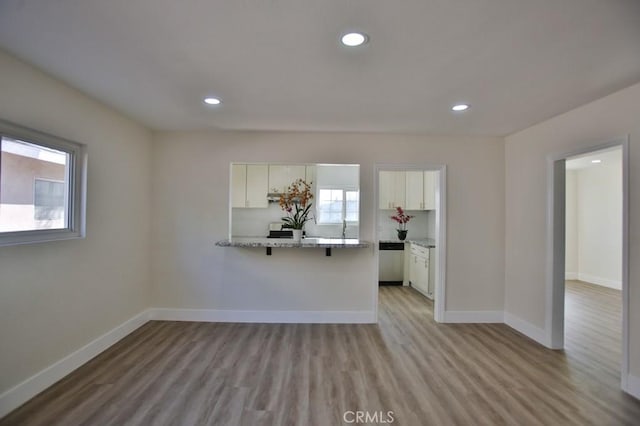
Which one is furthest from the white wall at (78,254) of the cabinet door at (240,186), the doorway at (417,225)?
the doorway at (417,225)

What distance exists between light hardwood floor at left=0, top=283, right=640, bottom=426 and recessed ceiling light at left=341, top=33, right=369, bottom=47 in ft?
7.97

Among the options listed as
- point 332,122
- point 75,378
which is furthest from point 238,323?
point 332,122

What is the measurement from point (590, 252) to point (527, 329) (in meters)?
4.29

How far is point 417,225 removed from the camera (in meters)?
5.92

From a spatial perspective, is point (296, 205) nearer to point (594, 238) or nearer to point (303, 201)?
point (303, 201)

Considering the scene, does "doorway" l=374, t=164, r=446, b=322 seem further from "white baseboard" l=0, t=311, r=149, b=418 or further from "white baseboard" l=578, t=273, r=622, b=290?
"white baseboard" l=578, t=273, r=622, b=290

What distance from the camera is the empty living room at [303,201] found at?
5.62 feet

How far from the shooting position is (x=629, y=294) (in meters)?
2.29

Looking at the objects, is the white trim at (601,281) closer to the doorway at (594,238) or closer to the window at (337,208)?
the doorway at (594,238)

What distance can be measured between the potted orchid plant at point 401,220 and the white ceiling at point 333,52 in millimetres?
2885

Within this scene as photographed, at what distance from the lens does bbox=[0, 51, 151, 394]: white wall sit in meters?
2.01

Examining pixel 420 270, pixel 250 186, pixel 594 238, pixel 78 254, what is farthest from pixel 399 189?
pixel 78 254

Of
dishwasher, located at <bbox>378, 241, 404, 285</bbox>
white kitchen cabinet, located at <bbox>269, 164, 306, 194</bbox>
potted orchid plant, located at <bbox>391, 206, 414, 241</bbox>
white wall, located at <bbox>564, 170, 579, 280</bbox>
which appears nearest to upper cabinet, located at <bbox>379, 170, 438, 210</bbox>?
potted orchid plant, located at <bbox>391, 206, 414, 241</bbox>

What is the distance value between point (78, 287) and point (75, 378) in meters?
0.74
